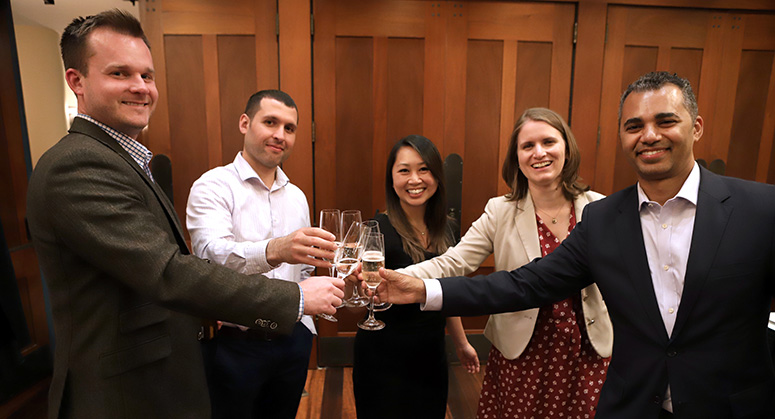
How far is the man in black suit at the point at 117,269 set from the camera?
102 centimetres

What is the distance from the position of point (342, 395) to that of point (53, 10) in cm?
373

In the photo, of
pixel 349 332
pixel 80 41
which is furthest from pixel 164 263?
pixel 349 332

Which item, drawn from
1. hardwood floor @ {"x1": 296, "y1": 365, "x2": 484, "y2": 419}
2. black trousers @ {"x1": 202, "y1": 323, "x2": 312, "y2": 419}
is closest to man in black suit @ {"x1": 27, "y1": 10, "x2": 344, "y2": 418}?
black trousers @ {"x1": 202, "y1": 323, "x2": 312, "y2": 419}

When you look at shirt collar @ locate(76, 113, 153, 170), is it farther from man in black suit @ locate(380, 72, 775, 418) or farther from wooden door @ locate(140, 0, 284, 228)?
wooden door @ locate(140, 0, 284, 228)

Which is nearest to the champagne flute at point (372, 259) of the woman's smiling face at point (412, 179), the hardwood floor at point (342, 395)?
the woman's smiling face at point (412, 179)

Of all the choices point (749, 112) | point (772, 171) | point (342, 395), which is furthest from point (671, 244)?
point (772, 171)

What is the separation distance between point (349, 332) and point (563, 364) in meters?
2.10

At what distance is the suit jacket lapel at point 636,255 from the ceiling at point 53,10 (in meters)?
3.51

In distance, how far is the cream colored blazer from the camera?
1.57 m

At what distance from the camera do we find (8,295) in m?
2.80

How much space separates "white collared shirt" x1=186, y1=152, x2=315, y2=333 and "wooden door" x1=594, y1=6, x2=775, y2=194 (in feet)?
8.52

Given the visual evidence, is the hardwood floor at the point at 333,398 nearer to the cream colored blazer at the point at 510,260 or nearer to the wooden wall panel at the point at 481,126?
the wooden wall panel at the point at 481,126

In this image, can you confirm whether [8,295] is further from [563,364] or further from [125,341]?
[563,364]

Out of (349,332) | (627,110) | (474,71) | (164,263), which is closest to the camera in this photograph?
(164,263)
